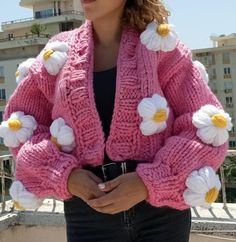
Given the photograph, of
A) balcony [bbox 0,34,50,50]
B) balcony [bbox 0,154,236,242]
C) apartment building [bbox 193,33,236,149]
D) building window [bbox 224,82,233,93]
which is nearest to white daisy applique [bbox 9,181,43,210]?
balcony [bbox 0,154,236,242]

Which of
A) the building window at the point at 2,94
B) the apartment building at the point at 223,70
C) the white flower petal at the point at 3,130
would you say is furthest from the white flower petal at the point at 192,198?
the apartment building at the point at 223,70

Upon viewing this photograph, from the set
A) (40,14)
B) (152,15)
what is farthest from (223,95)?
(152,15)

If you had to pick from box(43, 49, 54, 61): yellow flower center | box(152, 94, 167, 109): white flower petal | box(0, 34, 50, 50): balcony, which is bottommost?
box(152, 94, 167, 109): white flower petal

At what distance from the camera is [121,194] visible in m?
1.23

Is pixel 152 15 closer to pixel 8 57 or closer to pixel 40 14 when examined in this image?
pixel 8 57

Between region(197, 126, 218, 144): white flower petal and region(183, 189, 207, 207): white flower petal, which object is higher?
region(197, 126, 218, 144): white flower petal

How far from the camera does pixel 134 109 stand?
1324 millimetres

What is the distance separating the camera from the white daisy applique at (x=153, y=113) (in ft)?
4.25

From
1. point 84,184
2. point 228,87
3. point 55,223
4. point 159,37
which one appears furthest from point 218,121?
point 228,87

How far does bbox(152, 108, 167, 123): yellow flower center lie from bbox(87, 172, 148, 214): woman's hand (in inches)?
5.6

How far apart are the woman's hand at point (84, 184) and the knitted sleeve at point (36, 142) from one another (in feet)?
0.05

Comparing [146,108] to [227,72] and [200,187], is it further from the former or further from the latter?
[227,72]

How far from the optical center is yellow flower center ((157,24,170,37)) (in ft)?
4.52

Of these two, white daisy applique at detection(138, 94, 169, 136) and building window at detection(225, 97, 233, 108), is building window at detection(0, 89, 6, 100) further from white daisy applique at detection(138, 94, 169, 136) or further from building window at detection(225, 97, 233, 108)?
white daisy applique at detection(138, 94, 169, 136)
